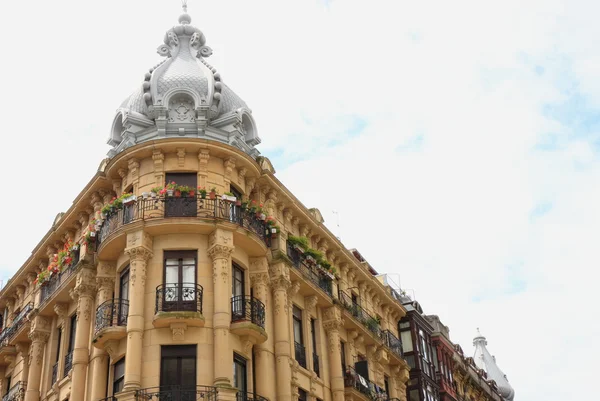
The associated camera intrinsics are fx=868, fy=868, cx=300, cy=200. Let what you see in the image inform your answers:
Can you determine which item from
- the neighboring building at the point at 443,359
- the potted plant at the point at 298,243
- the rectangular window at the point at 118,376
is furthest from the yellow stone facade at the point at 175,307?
the neighboring building at the point at 443,359

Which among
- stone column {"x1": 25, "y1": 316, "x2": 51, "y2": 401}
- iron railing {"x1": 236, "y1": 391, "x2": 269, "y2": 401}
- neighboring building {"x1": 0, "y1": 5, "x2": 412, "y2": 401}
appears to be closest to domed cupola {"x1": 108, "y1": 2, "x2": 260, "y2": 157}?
neighboring building {"x1": 0, "y1": 5, "x2": 412, "y2": 401}

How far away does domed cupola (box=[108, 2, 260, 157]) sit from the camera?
Result: 37.9m

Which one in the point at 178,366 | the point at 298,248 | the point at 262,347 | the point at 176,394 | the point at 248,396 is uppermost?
the point at 298,248

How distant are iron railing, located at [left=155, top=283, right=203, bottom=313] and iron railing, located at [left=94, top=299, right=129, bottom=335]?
158cm

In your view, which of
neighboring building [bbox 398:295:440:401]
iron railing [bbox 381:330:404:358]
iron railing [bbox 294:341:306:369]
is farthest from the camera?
neighboring building [bbox 398:295:440:401]

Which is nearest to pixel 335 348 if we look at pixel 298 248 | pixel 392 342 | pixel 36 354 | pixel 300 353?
pixel 300 353

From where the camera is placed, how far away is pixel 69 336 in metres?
36.7

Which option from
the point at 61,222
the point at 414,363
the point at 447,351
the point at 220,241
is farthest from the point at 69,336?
the point at 447,351

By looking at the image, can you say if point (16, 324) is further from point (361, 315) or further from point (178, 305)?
point (361, 315)

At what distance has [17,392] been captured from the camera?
38.3 meters

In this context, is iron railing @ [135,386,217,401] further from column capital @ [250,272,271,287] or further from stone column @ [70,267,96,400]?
column capital @ [250,272,271,287]

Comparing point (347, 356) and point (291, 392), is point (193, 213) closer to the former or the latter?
point (291, 392)

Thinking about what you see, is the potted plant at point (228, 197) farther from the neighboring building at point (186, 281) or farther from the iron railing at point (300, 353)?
the iron railing at point (300, 353)

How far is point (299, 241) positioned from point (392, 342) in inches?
429
